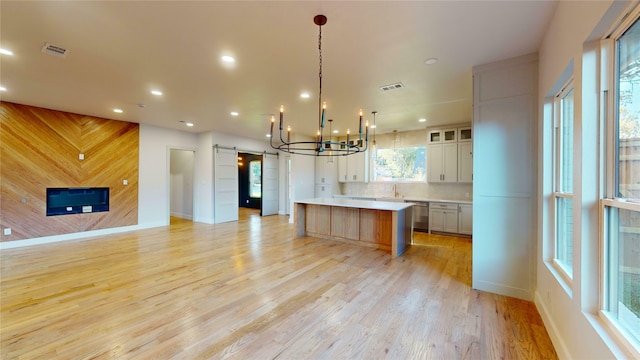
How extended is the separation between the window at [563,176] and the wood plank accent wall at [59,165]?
8.04m

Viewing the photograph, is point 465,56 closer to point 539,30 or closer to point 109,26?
point 539,30

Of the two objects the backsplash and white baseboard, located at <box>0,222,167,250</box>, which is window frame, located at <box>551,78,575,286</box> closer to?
the backsplash

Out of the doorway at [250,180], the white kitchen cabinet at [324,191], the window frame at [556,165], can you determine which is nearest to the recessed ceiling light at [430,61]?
the window frame at [556,165]

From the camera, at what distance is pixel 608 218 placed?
1.51 metres

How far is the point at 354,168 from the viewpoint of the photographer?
804cm

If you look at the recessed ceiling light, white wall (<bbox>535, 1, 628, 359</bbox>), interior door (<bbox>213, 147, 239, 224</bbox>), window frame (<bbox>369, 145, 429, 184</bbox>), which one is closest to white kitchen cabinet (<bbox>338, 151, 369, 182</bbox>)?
window frame (<bbox>369, 145, 429, 184</bbox>)

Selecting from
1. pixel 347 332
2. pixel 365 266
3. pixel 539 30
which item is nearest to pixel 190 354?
pixel 347 332

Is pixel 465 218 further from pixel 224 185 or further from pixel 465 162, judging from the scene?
pixel 224 185

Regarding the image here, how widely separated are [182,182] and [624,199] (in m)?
9.87

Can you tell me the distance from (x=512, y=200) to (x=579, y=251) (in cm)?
140

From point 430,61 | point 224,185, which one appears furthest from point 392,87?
point 224,185

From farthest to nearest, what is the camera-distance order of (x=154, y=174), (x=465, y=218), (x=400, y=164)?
(x=400, y=164) < (x=154, y=174) < (x=465, y=218)

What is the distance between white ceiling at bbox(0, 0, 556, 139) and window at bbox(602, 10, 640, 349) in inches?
40.2

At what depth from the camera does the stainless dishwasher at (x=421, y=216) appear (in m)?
6.55
